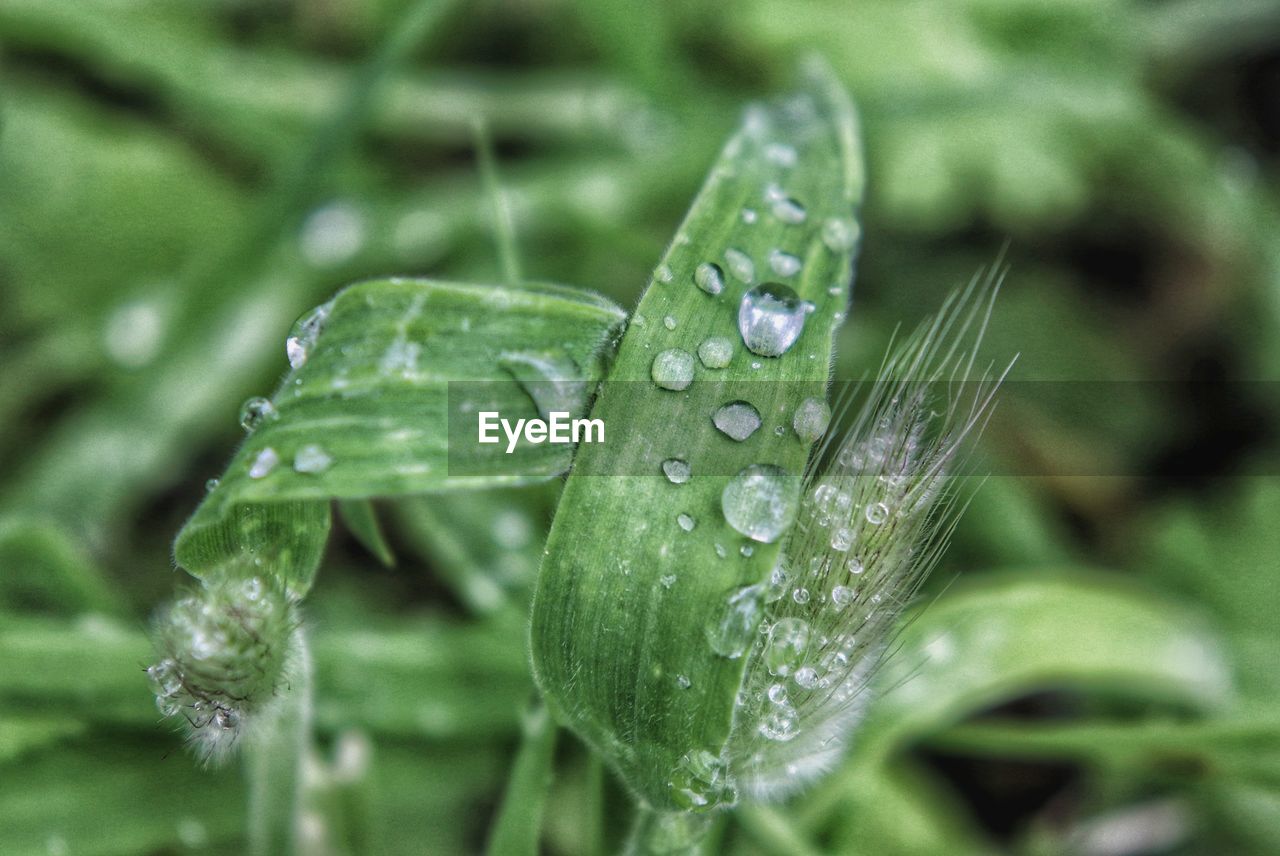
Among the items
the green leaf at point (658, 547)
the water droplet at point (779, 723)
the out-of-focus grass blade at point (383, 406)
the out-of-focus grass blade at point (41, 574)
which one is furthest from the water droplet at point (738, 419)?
the out-of-focus grass blade at point (41, 574)

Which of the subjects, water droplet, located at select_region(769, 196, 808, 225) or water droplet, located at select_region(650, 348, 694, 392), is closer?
water droplet, located at select_region(650, 348, 694, 392)

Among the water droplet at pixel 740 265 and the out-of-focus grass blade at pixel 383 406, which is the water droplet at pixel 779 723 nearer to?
the out-of-focus grass blade at pixel 383 406

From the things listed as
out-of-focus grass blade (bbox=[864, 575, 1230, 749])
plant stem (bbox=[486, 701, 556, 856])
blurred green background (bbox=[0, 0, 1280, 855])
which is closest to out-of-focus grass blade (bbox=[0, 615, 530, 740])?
blurred green background (bbox=[0, 0, 1280, 855])

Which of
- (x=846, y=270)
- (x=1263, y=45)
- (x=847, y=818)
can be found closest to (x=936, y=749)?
(x=847, y=818)

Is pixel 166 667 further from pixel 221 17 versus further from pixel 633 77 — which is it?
pixel 221 17

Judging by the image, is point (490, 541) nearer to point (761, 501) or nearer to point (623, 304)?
point (623, 304)

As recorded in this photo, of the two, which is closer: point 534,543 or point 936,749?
point 534,543

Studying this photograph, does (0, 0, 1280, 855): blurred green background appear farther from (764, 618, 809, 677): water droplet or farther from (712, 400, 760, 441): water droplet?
(712, 400, 760, 441): water droplet
